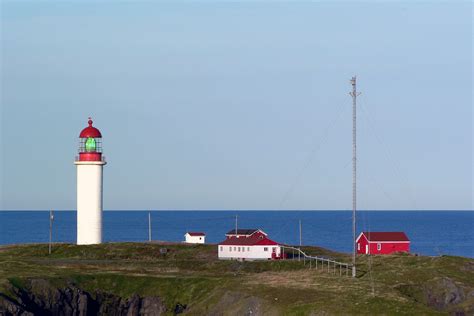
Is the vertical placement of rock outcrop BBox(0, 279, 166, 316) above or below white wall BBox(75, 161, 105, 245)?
below

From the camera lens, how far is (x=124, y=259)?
118062 millimetres

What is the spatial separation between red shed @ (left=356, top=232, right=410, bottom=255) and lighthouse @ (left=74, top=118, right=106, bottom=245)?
31067mm

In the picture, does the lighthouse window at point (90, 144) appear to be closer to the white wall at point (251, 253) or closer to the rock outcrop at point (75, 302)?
the white wall at point (251, 253)

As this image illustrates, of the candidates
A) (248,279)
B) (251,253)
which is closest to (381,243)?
(251,253)

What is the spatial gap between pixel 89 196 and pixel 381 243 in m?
34.5

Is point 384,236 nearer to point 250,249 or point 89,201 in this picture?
point 250,249

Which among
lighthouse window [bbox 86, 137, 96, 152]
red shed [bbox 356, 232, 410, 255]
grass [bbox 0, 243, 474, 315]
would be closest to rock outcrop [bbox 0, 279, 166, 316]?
grass [bbox 0, 243, 474, 315]

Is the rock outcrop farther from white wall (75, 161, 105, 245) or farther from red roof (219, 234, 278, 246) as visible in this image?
white wall (75, 161, 105, 245)

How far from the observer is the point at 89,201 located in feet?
415

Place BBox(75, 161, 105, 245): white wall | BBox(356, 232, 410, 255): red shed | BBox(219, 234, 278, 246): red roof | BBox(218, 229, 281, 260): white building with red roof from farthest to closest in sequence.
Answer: BBox(75, 161, 105, 245): white wall < BBox(356, 232, 410, 255): red shed < BBox(219, 234, 278, 246): red roof < BBox(218, 229, 281, 260): white building with red roof

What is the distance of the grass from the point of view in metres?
89.1

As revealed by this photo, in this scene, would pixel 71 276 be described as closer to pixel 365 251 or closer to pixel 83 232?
pixel 83 232

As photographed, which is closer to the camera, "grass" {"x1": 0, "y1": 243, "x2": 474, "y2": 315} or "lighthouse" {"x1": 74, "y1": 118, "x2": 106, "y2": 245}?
"grass" {"x1": 0, "y1": 243, "x2": 474, "y2": 315}

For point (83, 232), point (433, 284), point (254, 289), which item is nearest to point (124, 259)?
point (83, 232)
